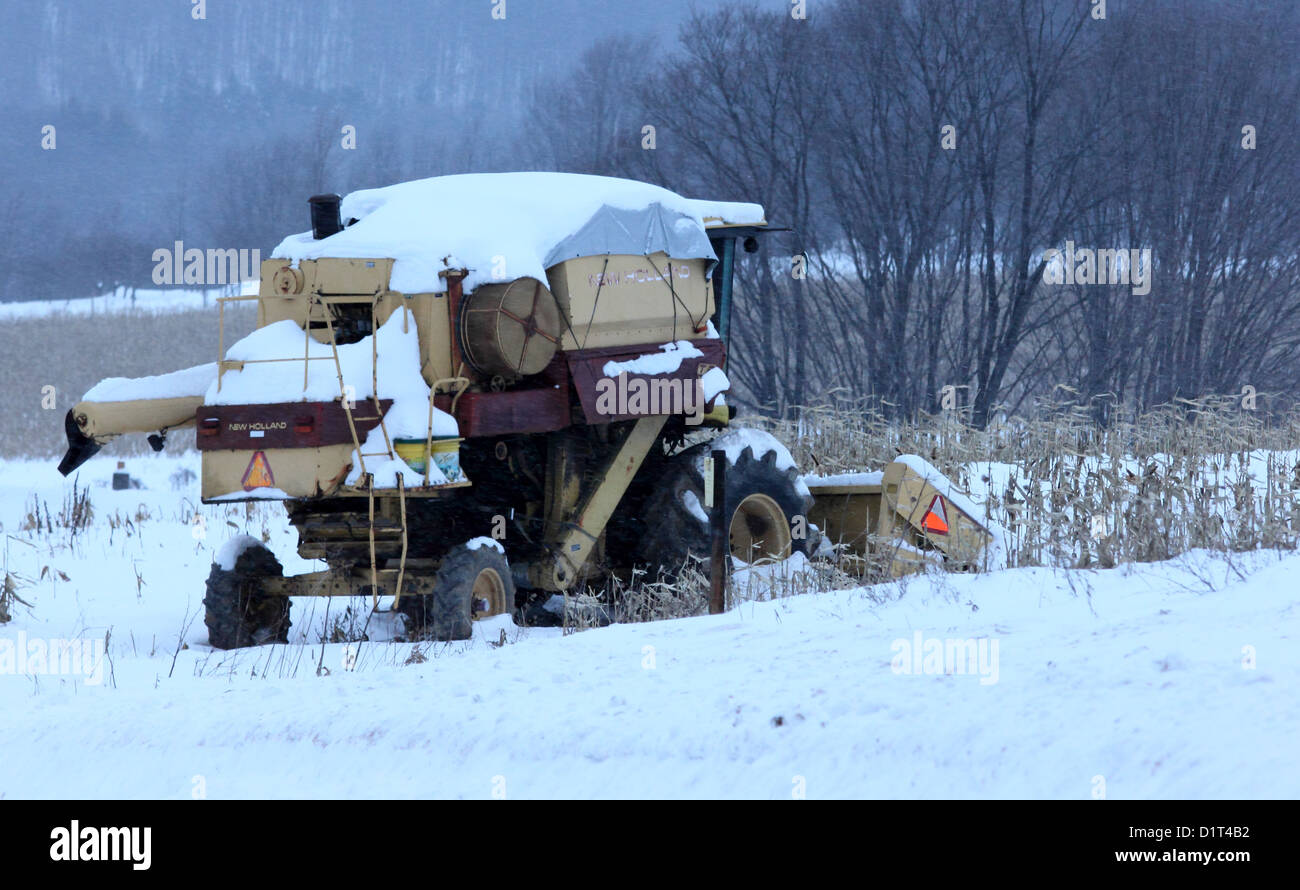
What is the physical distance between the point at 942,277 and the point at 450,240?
17329mm

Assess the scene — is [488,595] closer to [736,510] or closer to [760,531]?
[736,510]

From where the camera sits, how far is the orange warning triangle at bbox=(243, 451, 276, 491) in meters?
7.45

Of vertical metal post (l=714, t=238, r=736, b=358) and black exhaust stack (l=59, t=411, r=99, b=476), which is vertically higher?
vertical metal post (l=714, t=238, r=736, b=358)

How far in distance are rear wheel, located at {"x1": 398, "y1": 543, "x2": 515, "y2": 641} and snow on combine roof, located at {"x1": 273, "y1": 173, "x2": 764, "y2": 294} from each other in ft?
4.86

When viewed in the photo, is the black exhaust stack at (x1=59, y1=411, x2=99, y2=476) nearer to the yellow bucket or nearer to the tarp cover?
the yellow bucket

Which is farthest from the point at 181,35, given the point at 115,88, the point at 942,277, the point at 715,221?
the point at 715,221

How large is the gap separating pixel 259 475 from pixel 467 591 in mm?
1253

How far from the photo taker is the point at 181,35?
134 meters

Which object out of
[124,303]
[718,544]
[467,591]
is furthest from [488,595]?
[124,303]

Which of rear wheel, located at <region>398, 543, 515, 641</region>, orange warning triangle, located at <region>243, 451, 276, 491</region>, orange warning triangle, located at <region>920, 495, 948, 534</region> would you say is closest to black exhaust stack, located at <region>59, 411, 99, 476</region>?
orange warning triangle, located at <region>243, 451, 276, 491</region>

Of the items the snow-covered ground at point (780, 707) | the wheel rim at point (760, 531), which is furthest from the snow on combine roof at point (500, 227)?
the snow-covered ground at point (780, 707)

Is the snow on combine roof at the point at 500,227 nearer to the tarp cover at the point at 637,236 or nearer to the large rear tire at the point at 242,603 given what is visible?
the tarp cover at the point at 637,236

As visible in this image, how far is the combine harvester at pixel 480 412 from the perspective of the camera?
751 centimetres

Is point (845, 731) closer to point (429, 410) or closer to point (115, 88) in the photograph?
point (429, 410)
